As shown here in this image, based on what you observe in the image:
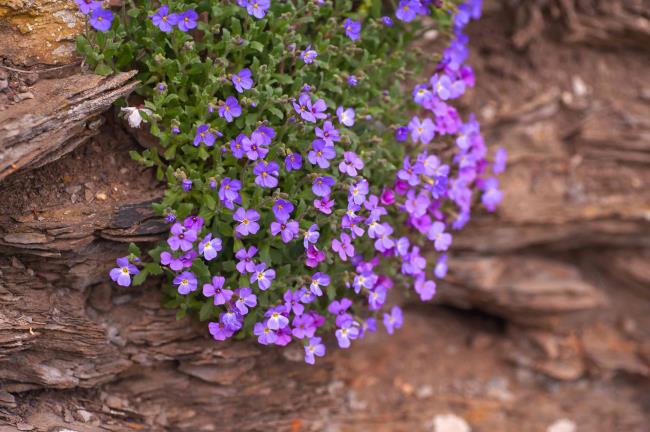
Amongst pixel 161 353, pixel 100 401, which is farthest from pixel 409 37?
pixel 100 401

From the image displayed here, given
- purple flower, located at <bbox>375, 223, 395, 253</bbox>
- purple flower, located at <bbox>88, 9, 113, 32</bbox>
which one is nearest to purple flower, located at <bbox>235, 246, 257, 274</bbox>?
purple flower, located at <bbox>375, 223, 395, 253</bbox>

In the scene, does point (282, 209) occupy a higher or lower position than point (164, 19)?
lower

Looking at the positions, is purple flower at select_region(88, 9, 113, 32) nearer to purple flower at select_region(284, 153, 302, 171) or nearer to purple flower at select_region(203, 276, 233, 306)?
purple flower at select_region(284, 153, 302, 171)

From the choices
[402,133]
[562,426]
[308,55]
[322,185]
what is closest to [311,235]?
[322,185]

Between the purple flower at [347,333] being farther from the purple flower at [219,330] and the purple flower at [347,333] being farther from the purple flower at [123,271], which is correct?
the purple flower at [123,271]

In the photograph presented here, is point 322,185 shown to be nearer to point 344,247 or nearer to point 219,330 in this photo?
point 344,247

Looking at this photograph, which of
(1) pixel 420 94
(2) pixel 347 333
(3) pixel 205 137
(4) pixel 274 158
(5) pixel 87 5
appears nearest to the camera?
(5) pixel 87 5
